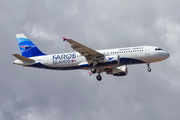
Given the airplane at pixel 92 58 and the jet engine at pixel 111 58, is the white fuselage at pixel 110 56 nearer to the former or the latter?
the airplane at pixel 92 58

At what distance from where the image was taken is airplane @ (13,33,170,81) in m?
74.2

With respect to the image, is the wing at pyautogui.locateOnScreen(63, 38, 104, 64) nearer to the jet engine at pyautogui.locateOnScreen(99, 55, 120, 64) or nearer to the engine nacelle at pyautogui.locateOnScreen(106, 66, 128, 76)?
the jet engine at pyautogui.locateOnScreen(99, 55, 120, 64)

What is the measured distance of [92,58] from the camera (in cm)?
7544

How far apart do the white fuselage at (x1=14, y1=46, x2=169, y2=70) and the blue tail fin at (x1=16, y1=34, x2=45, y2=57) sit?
2087 millimetres

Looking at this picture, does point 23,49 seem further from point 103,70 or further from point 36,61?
point 103,70

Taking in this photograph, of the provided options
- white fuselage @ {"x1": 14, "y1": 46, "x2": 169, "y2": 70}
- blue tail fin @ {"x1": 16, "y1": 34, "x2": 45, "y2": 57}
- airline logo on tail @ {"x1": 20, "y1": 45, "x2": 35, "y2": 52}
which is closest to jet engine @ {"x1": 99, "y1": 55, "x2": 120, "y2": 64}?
white fuselage @ {"x1": 14, "y1": 46, "x2": 169, "y2": 70}

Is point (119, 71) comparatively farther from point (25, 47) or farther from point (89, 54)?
point (25, 47)

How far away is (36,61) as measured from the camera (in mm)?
79125

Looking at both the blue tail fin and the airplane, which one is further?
the blue tail fin

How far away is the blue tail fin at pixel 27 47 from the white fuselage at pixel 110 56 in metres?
2.09

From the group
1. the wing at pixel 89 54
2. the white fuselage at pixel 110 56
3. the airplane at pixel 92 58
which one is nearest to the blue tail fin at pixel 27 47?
the airplane at pixel 92 58

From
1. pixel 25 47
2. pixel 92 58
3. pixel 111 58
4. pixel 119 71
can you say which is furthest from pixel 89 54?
pixel 25 47

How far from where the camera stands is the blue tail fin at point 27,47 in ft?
268

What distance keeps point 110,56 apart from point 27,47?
18.2 meters
